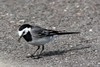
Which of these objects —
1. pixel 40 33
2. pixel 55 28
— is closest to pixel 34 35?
pixel 40 33

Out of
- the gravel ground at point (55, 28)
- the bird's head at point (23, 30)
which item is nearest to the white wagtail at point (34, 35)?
the bird's head at point (23, 30)

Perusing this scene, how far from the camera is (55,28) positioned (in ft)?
46.3

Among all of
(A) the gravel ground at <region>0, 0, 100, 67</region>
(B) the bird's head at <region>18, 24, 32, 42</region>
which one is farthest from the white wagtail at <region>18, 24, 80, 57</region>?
(A) the gravel ground at <region>0, 0, 100, 67</region>

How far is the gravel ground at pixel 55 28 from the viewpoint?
11.4 metres

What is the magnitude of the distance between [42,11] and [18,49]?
3.57 meters

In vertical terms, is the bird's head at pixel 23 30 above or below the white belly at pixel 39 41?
above

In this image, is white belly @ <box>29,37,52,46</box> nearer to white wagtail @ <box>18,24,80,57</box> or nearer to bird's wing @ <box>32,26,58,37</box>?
white wagtail @ <box>18,24,80,57</box>

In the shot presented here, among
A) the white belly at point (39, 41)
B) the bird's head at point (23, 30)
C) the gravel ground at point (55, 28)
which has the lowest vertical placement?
the gravel ground at point (55, 28)

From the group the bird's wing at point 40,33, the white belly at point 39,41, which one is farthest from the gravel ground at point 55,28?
the bird's wing at point 40,33

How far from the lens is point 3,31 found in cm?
1377

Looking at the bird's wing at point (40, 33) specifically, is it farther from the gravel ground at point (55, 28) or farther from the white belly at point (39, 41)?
the gravel ground at point (55, 28)

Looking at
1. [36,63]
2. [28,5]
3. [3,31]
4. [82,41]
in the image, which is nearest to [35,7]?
[28,5]

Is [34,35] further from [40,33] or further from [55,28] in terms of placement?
[55,28]

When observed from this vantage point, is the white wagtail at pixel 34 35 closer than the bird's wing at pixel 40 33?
Yes
